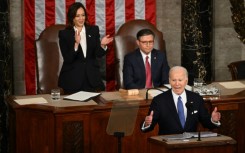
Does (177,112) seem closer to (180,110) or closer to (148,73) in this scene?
(180,110)

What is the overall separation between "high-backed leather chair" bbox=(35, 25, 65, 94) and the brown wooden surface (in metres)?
1.22

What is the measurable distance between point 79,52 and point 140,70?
79 centimetres

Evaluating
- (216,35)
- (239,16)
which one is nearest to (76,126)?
(239,16)

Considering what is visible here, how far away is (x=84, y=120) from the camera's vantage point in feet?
24.0

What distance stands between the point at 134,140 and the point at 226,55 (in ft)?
10.6

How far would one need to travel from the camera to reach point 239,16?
31.9 ft

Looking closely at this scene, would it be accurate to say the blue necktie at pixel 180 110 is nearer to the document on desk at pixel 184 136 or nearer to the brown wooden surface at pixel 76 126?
the document on desk at pixel 184 136

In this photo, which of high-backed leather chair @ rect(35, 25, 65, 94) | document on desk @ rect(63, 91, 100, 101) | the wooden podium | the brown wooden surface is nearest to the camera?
the wooden podium

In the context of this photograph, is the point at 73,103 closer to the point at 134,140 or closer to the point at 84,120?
the point at 84,120

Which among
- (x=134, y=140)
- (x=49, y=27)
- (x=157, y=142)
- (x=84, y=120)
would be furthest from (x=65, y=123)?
(x=49, y=27)

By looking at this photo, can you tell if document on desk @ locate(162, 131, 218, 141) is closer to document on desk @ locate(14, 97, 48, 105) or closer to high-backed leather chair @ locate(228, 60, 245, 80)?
document on desk @ locate(14, 97, 48, 105)

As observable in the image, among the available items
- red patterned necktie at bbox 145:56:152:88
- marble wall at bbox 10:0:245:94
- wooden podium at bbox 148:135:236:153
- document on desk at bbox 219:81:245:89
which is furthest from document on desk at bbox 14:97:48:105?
marble wall at bbox 10:0:245:94

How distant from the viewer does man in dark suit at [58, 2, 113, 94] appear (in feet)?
27.4

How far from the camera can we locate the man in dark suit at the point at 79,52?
8352mm
